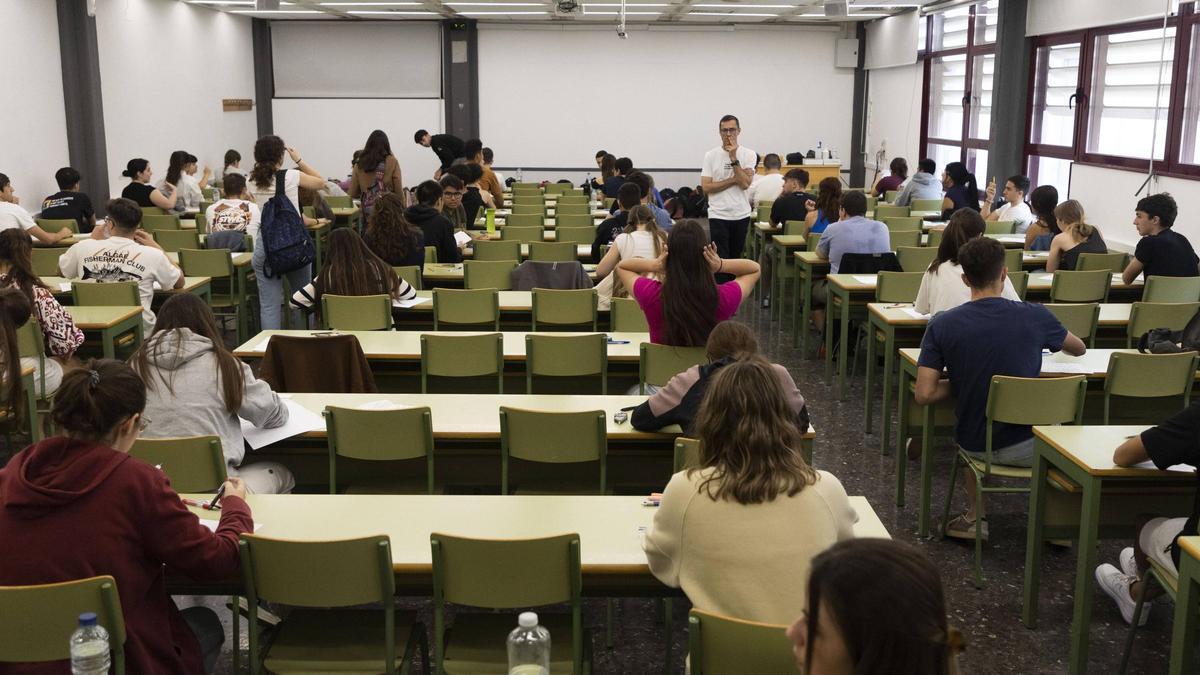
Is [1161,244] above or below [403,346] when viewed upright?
above

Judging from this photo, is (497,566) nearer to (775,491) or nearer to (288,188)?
(775,491)

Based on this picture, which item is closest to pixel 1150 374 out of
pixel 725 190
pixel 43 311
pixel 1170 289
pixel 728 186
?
pixel 1170 289

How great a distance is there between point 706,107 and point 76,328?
46.4ft

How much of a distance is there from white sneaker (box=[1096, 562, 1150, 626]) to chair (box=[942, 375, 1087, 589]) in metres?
0.41

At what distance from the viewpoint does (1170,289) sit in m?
6.36

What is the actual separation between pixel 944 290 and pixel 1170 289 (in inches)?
74.3

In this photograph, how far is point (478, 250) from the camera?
809 centimetres

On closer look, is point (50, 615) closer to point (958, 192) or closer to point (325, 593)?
point (325, 593)

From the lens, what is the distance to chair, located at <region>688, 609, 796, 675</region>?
2.20 meters


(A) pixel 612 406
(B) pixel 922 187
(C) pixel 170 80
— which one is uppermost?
(C) pixel 170 80

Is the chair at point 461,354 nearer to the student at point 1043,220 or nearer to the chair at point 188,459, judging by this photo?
the chair at point 188,459

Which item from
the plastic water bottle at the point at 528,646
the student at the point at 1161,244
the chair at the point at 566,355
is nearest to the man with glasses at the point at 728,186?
the student at the point at 1161,244

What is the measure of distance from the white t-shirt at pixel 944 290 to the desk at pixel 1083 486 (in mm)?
1679

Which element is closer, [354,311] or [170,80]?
[354,311]
